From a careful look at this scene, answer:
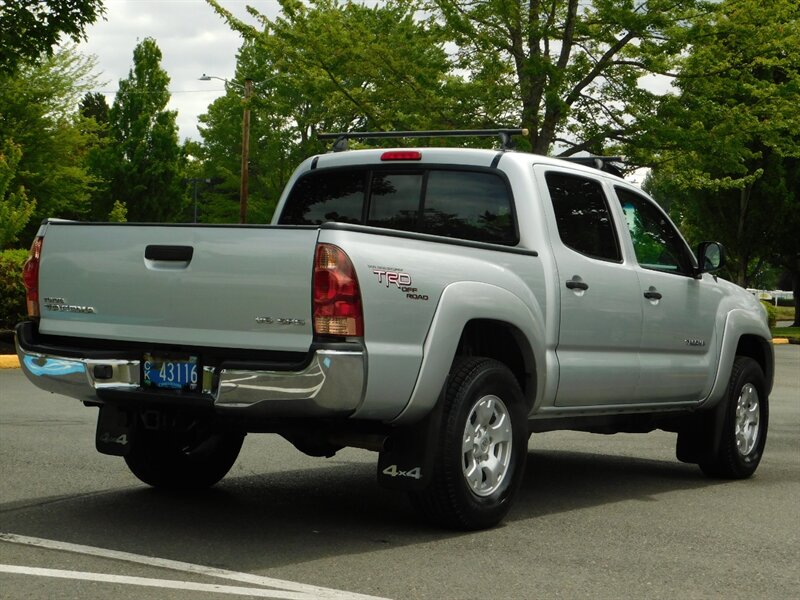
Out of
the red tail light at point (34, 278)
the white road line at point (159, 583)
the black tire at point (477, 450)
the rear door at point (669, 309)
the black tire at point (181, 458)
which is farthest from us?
the rear door at point (669, 309)

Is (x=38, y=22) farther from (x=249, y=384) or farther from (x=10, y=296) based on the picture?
(x=249, y=384)

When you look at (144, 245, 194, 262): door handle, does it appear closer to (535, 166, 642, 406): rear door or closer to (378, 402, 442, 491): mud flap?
(378, 402, 442, 491): mud flap

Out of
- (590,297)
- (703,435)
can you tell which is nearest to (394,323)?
(590,297)

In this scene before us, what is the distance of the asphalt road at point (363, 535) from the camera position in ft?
17.4

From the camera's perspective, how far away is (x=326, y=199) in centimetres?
800

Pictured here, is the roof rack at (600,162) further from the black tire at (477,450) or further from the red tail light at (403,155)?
the black tire at (477,450)

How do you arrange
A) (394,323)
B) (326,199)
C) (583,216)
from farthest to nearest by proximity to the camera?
(326,199) → (583,216) → (394,323)

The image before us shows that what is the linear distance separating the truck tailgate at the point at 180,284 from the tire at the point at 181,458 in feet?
3.92

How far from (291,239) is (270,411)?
778mm

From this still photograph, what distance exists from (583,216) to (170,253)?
2726mm

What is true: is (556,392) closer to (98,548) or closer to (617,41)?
(98,548)

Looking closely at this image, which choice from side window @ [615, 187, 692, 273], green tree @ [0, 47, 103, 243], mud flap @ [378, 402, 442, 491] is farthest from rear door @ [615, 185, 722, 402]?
green tree @ [0, 47, 103, 243]

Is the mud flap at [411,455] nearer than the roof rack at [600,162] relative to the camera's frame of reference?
Yes

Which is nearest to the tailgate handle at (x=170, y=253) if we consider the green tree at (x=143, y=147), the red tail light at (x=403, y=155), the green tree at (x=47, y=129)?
the red tail light at (x=403, y=155)
